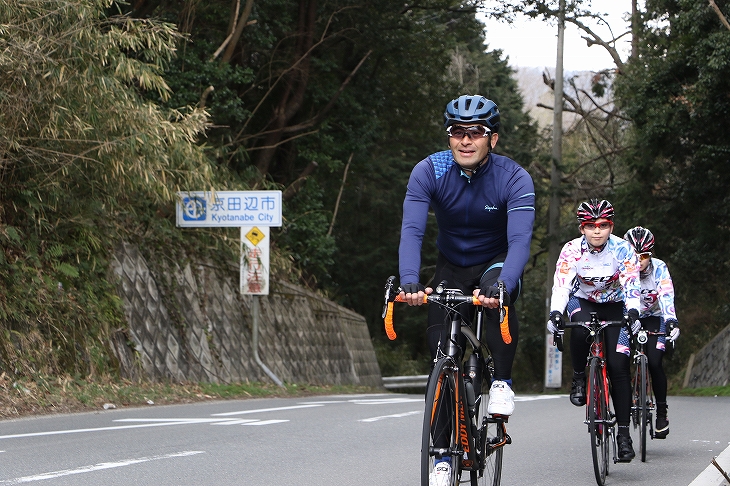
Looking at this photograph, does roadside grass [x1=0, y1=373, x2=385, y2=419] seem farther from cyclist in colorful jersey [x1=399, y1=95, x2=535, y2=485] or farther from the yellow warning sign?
cyclist in colorful jersey [x1=399, y1=95, x2=535, y2=485]

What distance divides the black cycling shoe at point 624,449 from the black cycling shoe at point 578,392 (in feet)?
1.23

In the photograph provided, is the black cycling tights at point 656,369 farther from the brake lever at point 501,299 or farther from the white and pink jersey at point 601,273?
the brake lever at point 501,299

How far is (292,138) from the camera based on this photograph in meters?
26.2

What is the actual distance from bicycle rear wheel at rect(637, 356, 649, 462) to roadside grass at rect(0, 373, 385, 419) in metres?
6.43

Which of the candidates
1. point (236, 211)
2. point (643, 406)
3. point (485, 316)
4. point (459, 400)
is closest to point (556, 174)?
point (236, 211)


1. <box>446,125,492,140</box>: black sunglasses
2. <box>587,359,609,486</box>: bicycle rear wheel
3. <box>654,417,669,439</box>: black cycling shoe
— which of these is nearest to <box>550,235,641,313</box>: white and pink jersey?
<box>587,359,609,486</box>: bicycle rear wheel

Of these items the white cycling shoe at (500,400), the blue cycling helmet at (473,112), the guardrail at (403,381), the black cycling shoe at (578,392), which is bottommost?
the guardrail at (403,381)

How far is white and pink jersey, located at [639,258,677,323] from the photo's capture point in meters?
9.33

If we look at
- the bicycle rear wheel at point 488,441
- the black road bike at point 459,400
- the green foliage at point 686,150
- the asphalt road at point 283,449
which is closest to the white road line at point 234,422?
the asphalt road at point 283,449

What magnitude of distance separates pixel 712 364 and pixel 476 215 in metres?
23.4

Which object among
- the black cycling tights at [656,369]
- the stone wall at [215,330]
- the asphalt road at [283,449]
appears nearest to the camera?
the asphalt road at [283,449]

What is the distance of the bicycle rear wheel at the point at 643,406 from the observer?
27.6 feet

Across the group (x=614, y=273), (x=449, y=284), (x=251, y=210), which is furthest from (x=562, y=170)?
(x=449, y=284)

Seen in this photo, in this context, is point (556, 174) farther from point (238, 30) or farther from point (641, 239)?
point (641, 239)
